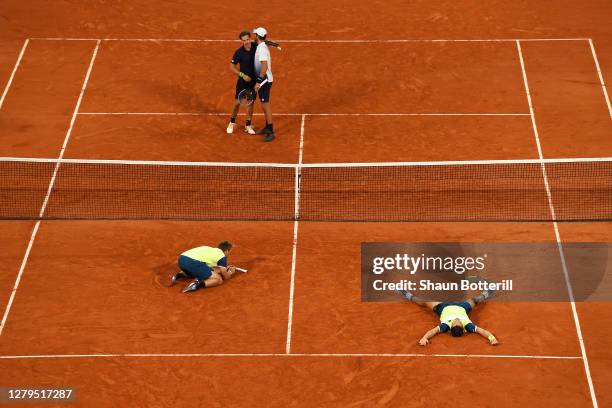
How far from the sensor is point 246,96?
22906 mm

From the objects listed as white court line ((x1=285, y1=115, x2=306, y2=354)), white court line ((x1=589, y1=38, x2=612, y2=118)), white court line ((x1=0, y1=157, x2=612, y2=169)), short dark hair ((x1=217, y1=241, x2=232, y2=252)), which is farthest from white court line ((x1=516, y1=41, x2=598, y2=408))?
short dark hair ((x1=217, y1=241, x2=232, y2=252))

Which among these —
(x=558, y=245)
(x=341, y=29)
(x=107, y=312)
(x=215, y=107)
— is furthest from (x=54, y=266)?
(x=341, y=29)

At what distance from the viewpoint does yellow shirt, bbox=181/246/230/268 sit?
19.3m

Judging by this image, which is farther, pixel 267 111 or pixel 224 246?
pixel 267 111

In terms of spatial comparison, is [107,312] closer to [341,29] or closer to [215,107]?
[215,107]

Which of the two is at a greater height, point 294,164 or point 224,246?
point 294,164

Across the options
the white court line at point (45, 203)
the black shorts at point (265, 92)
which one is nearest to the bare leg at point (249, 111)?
the black shorts at point (265, 92)

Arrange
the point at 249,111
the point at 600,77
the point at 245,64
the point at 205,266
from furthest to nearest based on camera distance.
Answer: the point at 600,77 < the point at 249,111 < the point at 245,64 < the point at 205,266

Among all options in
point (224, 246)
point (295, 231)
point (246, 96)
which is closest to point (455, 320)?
point (295, 231)

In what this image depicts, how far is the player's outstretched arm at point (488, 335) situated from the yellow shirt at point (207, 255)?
4.17 meters

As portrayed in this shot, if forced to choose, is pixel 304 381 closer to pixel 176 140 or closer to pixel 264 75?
pixel 264 75

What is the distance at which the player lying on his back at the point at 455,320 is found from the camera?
18.2 metres

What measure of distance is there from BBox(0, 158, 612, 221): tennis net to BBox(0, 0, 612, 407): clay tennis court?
27 cm

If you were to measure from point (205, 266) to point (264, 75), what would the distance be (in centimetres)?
473
